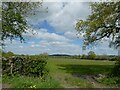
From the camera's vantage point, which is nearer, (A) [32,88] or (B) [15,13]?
(A) [32,88]

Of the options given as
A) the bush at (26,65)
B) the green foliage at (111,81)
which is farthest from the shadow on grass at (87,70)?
the green foliage at (111,81)

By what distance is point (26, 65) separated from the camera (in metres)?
18.5

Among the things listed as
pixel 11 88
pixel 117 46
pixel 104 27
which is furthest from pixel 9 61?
pixel 117 46

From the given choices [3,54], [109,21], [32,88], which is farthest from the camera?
[109,21]

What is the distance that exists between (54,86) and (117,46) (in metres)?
11.4

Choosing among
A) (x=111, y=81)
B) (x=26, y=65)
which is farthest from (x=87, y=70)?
(x=111, y=81)

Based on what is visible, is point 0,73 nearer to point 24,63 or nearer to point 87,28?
point 24,63

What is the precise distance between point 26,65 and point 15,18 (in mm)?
5628

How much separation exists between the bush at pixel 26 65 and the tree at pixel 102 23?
17.5 ft

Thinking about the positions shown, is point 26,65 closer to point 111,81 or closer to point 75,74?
point 75,74

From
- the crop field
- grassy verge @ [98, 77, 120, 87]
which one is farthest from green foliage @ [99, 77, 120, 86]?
the crop field

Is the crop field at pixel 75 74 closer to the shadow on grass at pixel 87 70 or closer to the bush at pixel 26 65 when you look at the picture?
the shadow on grass at pixel 87 70

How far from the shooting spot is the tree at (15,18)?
22062 millimetres

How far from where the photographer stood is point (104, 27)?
22594 mm
